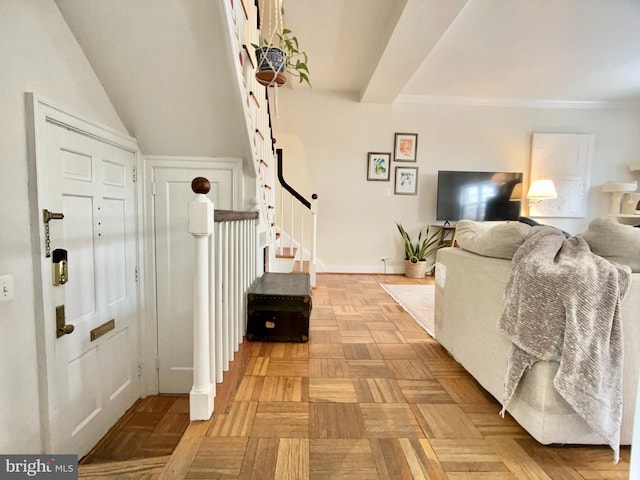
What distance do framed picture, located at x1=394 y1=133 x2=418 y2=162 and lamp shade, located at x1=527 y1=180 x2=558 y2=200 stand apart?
1707mm

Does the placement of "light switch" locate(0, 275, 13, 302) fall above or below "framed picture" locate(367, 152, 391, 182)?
below

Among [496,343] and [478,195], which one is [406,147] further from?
[496,343]

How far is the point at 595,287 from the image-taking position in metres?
0.98

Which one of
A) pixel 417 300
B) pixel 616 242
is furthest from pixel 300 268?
pixel 616 242

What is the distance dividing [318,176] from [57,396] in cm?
359

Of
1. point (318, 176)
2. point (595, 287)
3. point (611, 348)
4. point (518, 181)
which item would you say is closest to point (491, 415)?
point (611, 348)

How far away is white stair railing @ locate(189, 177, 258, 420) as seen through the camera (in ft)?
3.59

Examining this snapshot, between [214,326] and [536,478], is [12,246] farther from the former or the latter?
[536,478]

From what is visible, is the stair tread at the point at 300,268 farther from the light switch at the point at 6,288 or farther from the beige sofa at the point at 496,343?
the light switch at the point at 6,288

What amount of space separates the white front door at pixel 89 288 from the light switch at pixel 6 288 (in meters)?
0.14

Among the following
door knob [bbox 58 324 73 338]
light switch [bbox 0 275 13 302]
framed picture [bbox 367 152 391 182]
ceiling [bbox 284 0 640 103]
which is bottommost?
door knob [bbox 58 324 73 338]

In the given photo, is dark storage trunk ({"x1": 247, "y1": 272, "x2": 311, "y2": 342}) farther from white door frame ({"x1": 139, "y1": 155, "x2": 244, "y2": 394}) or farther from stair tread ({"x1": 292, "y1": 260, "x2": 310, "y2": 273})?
stair tread ({"x1": 292, "y1": 260, "x2": 310, "y2": 273})

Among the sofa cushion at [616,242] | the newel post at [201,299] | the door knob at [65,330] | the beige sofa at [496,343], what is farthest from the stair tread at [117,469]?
the sofa cushion at [616,242]

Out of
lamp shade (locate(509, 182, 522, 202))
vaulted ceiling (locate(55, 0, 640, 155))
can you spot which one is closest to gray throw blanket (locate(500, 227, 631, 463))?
vaulted ceiling (locate(55, 0, 640, 155))
